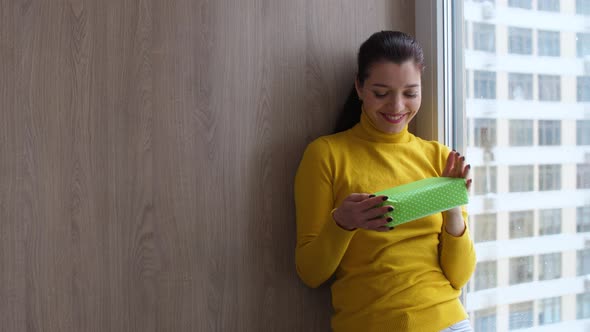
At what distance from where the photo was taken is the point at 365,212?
3.87ft

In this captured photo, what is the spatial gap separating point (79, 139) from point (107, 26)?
0.27 metres

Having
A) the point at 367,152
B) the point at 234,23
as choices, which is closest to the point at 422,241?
the point at 367,152

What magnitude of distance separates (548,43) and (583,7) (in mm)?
128

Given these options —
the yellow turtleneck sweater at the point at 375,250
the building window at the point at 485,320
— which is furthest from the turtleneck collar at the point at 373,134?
the building window at the point at 485,320

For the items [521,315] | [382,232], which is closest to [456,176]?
[382,232]

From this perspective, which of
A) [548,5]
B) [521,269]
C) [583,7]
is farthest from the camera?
[521,269]

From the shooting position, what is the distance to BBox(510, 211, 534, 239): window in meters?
1.52

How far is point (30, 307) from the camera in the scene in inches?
49.6

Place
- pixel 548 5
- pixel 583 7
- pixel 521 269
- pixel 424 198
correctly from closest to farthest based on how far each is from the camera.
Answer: pixel 424 198
pixel 583 7
pixel 548 5
pixel 521 269

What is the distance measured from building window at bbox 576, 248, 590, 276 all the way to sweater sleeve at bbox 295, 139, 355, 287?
562 millimetres

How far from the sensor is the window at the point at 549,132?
56.0 inches

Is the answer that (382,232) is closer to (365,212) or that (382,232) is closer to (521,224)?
(365,212)

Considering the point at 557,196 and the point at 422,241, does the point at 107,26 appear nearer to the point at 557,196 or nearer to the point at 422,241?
the point at 422,241

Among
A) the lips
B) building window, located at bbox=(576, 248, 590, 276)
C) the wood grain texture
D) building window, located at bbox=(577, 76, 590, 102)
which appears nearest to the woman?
the lips
